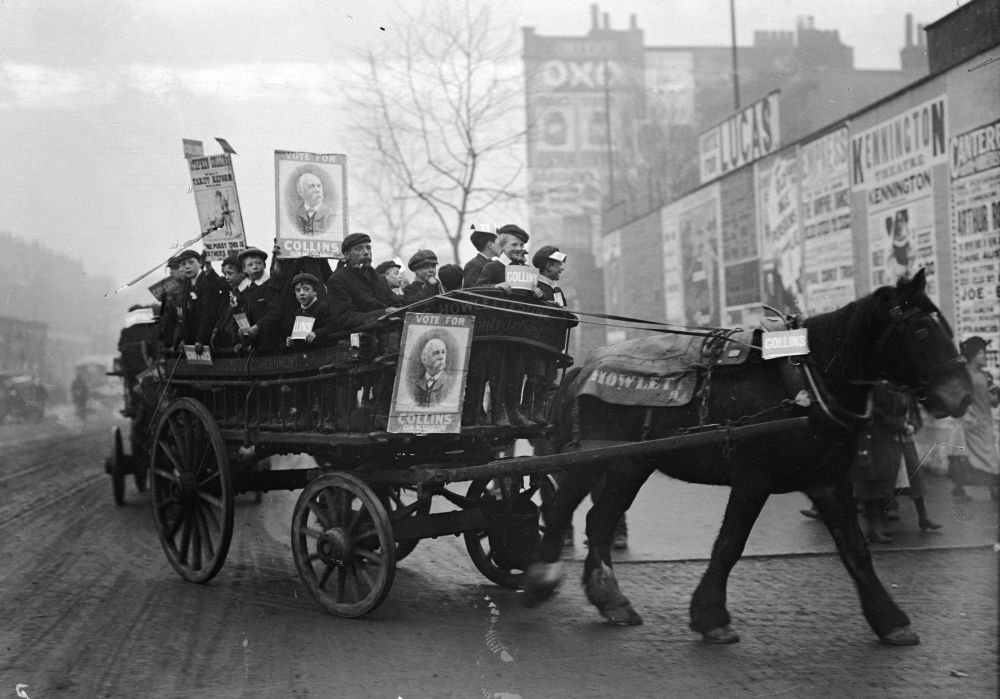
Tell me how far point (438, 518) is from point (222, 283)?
3.21 metres

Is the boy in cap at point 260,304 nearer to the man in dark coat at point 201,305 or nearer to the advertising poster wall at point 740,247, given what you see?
the man in dark coat at point 201,305

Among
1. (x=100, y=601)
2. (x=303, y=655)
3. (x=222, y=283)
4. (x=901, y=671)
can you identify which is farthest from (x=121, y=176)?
(x=901, y=671)

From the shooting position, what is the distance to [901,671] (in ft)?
16.4

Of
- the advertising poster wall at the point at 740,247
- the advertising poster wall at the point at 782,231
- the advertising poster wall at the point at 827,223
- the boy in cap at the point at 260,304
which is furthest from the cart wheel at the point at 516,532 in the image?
the advertising poster wall at the point at 740,247

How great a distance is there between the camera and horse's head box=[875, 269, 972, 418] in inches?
203

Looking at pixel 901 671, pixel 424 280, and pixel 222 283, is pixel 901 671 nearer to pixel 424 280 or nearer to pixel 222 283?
pixel 424 280

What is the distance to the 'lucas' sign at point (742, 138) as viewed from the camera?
15.8 meters

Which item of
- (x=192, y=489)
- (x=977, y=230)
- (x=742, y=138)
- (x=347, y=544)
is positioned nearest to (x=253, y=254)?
(x=192, y=489)

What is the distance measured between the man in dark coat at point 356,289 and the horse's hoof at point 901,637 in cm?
331

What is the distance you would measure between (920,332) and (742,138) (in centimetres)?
1252

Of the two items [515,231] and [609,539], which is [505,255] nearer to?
[515,231]

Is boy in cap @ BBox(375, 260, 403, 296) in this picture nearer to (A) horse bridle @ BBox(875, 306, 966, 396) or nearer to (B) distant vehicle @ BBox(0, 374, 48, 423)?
(A) horse bridle @ BBox(875, 306, 966, 396)

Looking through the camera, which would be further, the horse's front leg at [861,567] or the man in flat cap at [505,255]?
the man in flat cap at [505,255]

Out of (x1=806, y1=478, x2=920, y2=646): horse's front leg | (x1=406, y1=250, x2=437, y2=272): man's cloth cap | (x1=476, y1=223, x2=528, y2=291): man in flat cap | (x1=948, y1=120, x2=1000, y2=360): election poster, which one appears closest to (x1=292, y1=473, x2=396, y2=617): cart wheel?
(x1=476, y1=223, x2=528, y2=291): man in flat cap
